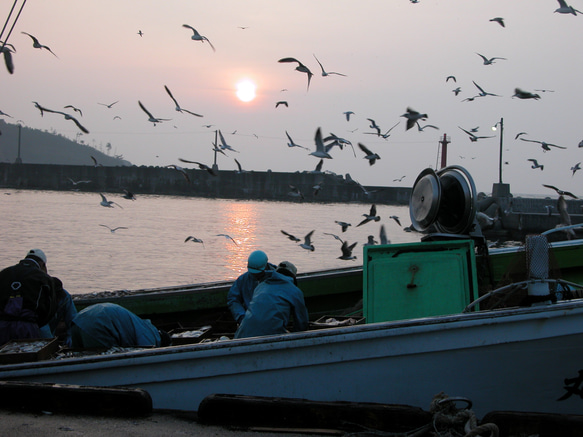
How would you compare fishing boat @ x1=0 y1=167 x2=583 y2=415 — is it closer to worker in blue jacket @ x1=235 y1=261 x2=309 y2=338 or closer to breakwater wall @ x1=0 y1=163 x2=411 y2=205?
worker in blue jacket @ x1=235 y1=261 x2=309 y2=338

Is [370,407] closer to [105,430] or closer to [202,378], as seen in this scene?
[202,378]

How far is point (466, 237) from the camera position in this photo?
238 inches

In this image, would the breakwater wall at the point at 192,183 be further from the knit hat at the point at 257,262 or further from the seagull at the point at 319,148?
the knit hat at the point at 257,262

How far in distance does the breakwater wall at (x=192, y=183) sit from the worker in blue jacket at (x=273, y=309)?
68.2m

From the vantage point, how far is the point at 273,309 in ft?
17.6

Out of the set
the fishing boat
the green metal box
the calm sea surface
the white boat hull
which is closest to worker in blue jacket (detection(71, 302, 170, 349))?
the fishing boat

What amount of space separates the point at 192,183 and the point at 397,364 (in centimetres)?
7117

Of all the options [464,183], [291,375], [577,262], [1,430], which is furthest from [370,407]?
[577,262]

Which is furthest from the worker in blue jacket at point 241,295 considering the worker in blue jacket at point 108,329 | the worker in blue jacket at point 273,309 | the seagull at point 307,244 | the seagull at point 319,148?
the seagull at point 307,244

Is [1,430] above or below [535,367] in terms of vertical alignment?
below

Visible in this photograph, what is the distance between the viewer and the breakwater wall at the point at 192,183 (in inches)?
2936

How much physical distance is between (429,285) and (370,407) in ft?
5.97

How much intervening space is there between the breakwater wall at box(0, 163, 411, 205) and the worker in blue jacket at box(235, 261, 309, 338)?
2683 inches

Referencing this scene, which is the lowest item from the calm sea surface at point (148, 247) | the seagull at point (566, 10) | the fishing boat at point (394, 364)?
the calm sea surface at point (148, 247)
